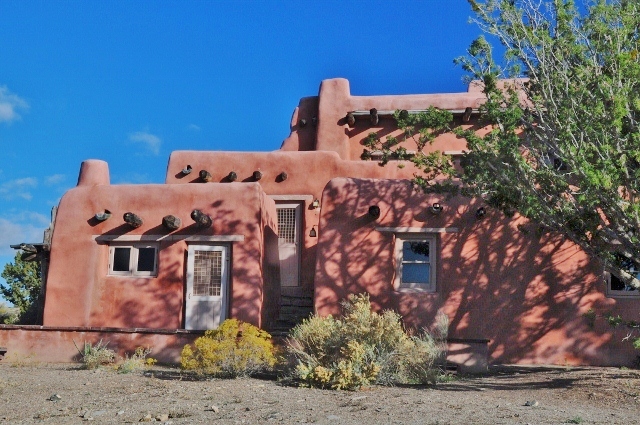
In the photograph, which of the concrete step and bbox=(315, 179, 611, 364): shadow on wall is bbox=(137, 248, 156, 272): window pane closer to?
the concrete step

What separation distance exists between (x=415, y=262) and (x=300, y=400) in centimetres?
643

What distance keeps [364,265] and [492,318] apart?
2.69m

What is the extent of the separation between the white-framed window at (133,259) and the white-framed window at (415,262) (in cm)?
502

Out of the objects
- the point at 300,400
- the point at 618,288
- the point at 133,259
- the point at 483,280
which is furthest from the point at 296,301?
the point at 300,400

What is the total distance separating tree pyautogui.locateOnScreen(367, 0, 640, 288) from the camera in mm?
10828

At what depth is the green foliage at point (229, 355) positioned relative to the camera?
1165 centimetres

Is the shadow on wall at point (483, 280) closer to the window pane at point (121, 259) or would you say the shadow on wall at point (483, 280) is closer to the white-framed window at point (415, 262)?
the white-framed window at point (415, 262)

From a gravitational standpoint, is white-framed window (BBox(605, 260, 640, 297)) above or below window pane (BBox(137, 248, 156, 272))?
below

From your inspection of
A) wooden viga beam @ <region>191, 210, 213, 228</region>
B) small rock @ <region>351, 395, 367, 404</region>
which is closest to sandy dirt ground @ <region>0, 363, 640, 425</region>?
small rock @ <region>351, 395, 367, 404</region>

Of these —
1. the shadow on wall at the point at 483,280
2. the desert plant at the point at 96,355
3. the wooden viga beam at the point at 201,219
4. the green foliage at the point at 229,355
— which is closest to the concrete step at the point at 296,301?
the shadow on wall at the point at 483,280

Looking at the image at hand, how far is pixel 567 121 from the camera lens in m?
11.0

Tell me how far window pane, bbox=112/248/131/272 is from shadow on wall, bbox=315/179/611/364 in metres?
4.14

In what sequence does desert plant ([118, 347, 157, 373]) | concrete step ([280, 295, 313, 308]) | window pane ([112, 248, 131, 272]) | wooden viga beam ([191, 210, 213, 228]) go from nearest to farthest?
desert plant ([118, 347, 157, 373]) < wooden viga beam ([191, 210, 213, 228]) < window pane ([112, 248, 131, 272]) < concrete step ([280, 295, 313, 308])

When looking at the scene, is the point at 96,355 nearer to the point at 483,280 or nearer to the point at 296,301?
the point at 296,301
